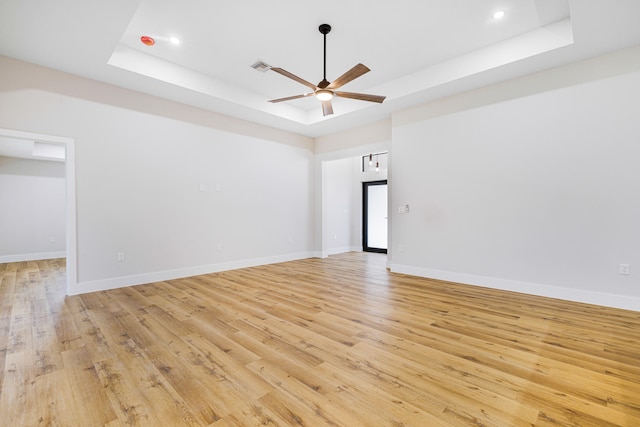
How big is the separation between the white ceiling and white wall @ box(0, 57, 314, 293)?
14.0 inches

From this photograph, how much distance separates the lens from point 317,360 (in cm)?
209

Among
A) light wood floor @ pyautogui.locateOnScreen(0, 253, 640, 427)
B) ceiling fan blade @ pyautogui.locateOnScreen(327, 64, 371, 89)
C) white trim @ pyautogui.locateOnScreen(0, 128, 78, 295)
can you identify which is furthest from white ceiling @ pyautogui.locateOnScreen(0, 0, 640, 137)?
light wood floor @ pyautogui.locateOnScreen(0, 253, 640, 427)

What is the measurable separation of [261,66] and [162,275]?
358cm

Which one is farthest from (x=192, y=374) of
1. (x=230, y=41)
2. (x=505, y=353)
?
(x=230, y=41)

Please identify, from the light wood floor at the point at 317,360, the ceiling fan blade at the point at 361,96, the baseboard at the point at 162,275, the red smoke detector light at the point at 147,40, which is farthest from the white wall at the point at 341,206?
the red smoke detector light at the point at 147,40

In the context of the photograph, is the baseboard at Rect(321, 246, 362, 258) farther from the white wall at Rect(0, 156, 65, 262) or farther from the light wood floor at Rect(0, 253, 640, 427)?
the white wall at Rect(0, 156, 65, 262)

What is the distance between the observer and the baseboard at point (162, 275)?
390cm

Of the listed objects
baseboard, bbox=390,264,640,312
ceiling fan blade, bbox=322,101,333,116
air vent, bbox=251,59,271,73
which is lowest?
baseboard, bbox=390,264,640,312

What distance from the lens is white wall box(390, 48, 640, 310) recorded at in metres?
3.24

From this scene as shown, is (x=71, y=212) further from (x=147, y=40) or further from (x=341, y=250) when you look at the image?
(x=341, y=250)

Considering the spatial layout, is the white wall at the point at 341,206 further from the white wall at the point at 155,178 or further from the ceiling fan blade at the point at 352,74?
the ceiling fan blade at the point at 352,74

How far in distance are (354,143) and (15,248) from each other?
838 cm

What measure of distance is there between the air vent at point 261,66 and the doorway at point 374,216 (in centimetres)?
460

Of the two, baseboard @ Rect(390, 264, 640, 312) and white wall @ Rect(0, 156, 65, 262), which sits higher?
white wall @ Rect(0, 156, 65, 262)
